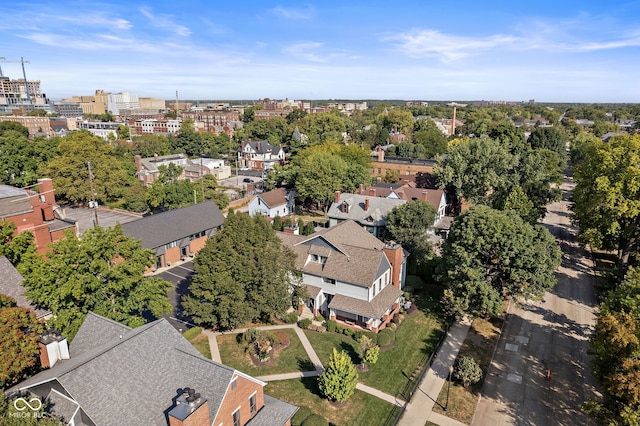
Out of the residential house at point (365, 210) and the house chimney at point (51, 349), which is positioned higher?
the house chimney at point (51, 349)

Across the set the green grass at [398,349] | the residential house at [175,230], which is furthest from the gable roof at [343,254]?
the residential house at [175,230]

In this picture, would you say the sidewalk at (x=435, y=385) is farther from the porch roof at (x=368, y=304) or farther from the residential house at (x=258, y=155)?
the residential house at (x=258, y=155)

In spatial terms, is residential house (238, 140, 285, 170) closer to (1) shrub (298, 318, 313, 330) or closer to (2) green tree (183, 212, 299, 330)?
(1) shrub (298, 318, 313, 330)

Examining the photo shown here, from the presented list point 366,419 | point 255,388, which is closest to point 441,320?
point 366,419

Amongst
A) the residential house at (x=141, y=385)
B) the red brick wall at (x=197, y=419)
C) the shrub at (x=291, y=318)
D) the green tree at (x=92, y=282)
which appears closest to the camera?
the red brick wall at (x=197, y=419)

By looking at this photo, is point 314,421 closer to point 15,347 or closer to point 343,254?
point 15,347

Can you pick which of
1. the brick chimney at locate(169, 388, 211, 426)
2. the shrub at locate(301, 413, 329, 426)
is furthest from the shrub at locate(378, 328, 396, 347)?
the brick chimney at locate(169, 388, 211, 426)

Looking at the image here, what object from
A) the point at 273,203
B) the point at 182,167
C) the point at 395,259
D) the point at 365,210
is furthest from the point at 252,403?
the point at 182,167
